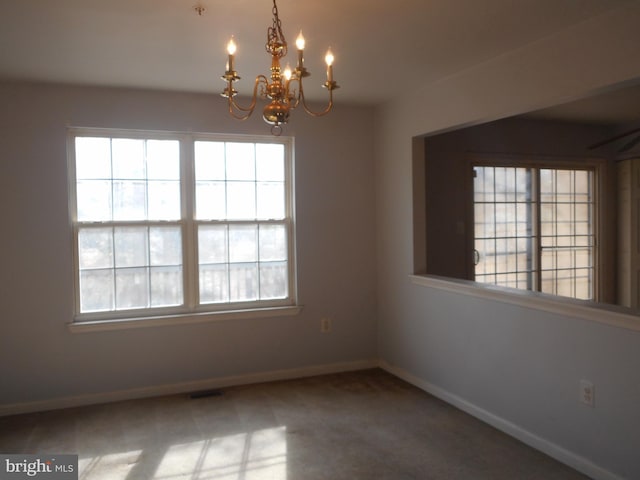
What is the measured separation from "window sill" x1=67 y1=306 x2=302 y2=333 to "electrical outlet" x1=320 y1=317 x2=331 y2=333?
0.82 ft

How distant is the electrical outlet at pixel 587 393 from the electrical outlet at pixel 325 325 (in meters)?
2.26

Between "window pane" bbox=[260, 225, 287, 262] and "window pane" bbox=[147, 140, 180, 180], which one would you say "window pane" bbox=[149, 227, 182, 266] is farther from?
"window pane" bbox=[260, 225, 287, 262]

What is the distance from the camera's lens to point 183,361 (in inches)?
164

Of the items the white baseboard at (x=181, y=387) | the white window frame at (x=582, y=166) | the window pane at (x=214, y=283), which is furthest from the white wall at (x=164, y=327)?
the white window frame at (x=582, y=166)

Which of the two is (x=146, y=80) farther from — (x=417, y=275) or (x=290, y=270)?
(x=417, y=275)

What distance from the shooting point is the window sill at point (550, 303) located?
8.43 feet

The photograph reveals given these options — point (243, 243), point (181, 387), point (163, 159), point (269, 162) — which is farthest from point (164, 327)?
point (269, 162)

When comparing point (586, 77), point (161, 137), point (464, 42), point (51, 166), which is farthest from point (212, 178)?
point (586, 77)

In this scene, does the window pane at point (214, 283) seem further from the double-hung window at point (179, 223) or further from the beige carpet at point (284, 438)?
the beige carpet at point (284, 438)

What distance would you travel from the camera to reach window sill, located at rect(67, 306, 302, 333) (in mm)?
3891

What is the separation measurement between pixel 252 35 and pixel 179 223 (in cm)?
184

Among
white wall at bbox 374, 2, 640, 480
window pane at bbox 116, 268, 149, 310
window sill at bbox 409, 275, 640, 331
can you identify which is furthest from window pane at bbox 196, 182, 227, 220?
window sill at bbox 409, 275, 640, 331

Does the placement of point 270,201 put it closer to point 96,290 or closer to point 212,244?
point 212,244

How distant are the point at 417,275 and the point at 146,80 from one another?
2567 mm
